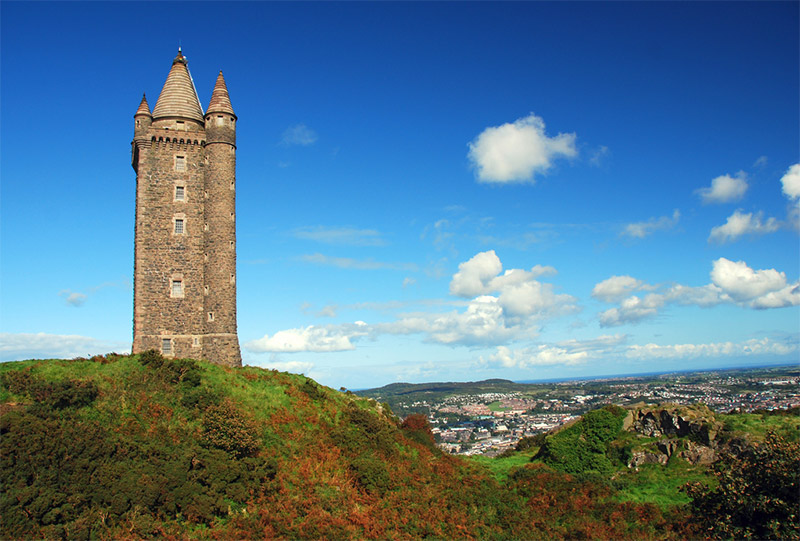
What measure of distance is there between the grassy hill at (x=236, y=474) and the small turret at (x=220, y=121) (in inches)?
747

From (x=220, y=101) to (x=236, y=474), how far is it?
3149cm

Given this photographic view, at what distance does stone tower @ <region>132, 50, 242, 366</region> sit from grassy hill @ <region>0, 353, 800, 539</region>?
764 centimetres

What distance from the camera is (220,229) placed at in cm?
4088

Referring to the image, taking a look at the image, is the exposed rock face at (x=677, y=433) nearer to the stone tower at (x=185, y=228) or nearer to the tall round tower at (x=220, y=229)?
the stone tower at (x=185, y=228)

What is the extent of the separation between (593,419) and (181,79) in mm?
40557

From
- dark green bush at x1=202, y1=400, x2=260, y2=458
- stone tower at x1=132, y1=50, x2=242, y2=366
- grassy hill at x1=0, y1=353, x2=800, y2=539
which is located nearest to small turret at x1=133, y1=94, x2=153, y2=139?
stone tower at x1=132, y1=50, x2=242, y2=366

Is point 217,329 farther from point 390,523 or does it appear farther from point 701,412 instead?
point 701,412

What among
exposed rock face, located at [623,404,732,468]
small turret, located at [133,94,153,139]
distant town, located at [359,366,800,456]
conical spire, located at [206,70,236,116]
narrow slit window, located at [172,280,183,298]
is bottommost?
distant town, located at [359,366,800,456]

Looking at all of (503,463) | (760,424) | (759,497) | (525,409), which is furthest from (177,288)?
(525,409)

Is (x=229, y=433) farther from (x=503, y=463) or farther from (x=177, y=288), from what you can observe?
(x=177, y=288)

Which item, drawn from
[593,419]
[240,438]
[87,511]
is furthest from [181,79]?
[593,419]

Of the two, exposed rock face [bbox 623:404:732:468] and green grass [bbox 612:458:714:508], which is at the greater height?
exposed rock face [bbox 623:404:732:468]

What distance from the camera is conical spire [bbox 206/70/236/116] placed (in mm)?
41969

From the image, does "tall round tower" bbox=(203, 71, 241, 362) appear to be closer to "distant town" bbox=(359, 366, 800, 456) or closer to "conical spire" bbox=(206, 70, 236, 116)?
"conical spire" bbox=(206, 70, 236, 116)
